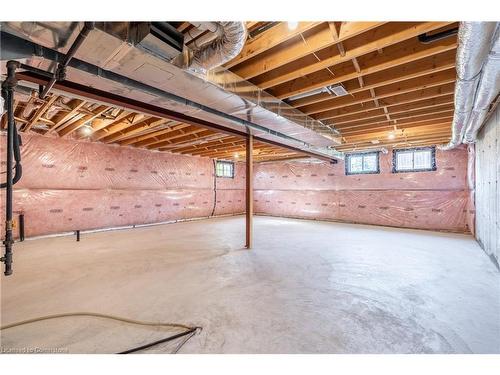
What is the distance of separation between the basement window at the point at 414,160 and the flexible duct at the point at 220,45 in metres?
6.51

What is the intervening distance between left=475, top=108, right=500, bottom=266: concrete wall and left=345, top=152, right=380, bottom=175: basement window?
2.79 m

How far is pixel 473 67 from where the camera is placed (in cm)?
174

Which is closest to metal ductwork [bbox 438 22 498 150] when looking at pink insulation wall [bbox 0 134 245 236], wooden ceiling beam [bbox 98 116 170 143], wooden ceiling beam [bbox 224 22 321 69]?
wooden ceiling beam [bbox 224 22 321 69]

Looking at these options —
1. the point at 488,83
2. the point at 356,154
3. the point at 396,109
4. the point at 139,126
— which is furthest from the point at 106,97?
the point at 356,154

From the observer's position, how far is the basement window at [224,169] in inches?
345

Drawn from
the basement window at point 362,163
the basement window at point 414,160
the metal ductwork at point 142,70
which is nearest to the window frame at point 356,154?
the basement window at point 362,163

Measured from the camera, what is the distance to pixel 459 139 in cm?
405

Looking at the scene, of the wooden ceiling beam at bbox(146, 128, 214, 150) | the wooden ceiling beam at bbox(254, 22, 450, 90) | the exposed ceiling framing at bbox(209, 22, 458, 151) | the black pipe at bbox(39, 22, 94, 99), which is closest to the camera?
the black pipe at bbox(39, 22, 94, 99)

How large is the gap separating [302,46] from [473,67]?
1.35m

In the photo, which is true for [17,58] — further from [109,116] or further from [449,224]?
[449,224]

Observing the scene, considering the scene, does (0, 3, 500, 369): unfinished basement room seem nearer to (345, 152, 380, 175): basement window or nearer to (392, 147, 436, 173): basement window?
(392, 147, 436, 173): basement window

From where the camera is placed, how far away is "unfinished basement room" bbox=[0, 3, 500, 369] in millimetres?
1572

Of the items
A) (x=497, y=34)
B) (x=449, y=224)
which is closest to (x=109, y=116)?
(x=497, y=34)
